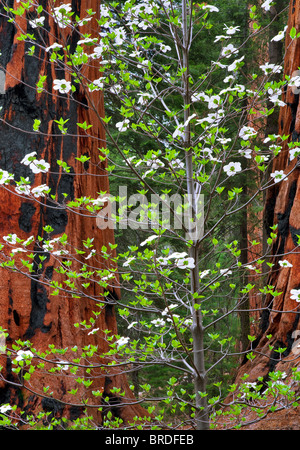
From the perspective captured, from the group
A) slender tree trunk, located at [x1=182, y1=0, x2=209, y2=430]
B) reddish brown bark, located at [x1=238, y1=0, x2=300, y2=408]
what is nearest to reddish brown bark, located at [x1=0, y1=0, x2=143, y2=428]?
slender tree trunk, located at [x1=182, y1=0, x2=209, y2=430]

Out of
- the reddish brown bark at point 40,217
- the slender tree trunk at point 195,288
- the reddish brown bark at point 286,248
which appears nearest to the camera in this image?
the slender tree trunk at point 195,288

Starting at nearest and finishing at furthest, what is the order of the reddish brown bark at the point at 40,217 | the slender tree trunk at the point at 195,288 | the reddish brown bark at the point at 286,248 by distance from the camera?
1. the slender tree trunk at the point at 195,288
2. the reddish brown bark at the point at 40,217
3. the reddish brown bark at the point at 286,248

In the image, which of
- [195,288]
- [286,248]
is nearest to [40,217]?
[195,288]

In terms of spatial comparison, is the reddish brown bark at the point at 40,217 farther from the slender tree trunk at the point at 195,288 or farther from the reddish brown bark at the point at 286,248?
the reddish brown bark at the point at 286,248

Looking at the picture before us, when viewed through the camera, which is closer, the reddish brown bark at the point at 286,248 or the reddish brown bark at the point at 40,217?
the reddish brown bark at the point at 40,217

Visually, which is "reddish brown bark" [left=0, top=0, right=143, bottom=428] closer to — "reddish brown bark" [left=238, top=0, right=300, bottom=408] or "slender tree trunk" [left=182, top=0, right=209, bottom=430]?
"slender tree trunk" [left=182, top=0, right=209, bottom=430]

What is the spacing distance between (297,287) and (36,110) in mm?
2619

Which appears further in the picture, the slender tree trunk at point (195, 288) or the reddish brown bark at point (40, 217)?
the reddish brown bark at point (40, 217)

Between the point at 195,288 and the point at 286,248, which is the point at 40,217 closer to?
the point at 195,288

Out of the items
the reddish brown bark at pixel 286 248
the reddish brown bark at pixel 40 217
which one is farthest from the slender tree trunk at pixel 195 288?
the reddish brown bark at pixel 286 248

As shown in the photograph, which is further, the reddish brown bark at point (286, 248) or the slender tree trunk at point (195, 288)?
the reddish brown bark at point (286, 248)

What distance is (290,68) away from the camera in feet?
14.2
